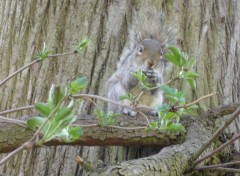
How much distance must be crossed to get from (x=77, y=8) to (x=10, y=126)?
0.67 metres

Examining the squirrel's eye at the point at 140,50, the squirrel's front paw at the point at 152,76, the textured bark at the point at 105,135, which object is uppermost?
the squirrel's eye at the point at 140,50

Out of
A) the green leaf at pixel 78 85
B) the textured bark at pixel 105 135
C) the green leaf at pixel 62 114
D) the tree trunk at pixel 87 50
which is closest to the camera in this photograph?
the green leaf at pixel 62 114

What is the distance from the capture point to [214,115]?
1.73m

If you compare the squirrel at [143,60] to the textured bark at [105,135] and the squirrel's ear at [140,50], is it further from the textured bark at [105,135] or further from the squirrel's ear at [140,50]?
the textured bark at [105,135]

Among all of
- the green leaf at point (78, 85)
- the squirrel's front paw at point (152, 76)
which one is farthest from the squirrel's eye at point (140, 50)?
the green leaf at point (78, 85)

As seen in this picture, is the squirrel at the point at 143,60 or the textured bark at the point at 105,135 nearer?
the textured bark at the point at 105,135

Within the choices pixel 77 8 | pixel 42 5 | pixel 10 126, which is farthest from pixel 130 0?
pixel 10 126

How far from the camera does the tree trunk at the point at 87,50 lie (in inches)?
69.6

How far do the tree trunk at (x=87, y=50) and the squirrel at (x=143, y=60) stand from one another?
38 mm

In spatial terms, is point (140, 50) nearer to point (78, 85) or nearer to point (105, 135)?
point (105, 135)

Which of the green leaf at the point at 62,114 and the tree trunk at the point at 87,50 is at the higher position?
the tree trunk at the point at 87,50

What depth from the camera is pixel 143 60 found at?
6.41 feet

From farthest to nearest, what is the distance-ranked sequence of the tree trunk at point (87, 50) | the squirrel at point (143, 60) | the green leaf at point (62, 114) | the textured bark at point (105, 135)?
the squirrel at point (143, 60)
the tree trunk at point (87, 50)
the textured bark at point (105, 135)
the green leaf at point (62, 114)

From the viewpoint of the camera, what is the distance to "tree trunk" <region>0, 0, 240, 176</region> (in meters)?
1.77
